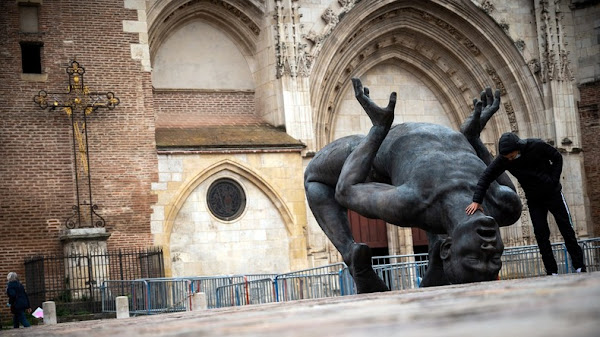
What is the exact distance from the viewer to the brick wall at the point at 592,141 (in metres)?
25.1

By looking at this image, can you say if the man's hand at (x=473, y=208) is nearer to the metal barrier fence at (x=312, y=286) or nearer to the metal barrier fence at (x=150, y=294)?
the metal barrier fence at (x=312, y=286)

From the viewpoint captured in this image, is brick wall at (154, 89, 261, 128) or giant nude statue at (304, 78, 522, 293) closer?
giant nude statue at (304, 78, 522, 293)

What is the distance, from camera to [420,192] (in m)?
6.84

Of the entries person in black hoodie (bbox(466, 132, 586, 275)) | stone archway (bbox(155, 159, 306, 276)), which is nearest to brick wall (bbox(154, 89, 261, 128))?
stone archway (bbox(155, 159, 306, 276))

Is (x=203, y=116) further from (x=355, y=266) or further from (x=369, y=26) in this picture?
(x=355, y=266)

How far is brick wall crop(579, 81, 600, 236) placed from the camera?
2512cm

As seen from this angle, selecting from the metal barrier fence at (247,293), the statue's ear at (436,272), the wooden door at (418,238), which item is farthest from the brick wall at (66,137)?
the statue's ear at (436,272)

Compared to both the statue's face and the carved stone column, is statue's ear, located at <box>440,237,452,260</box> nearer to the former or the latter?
the statue's face

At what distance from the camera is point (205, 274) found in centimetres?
2042

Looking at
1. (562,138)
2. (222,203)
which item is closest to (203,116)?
(222,203)

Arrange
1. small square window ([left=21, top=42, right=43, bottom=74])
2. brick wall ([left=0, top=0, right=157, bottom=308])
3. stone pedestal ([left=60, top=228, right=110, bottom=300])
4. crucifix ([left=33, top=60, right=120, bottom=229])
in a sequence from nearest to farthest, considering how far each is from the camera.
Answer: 1. stone pedestal ([left=60, top=228, right=110, bottom=300])
2. brick wall ([left=0, top=0, right=157, bottom=308])
3. crucifix ([left=33, top=60, right=120, bottom=229])
4. small square window ([left=21, top=42, right=43, bottom=74])

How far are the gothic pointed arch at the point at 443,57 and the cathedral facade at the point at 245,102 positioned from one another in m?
0.04

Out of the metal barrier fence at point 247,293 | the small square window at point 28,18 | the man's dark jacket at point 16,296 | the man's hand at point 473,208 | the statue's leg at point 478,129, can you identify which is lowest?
the metal barrier fence at point 247,293

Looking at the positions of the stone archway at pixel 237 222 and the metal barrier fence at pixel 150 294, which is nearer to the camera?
the metal barrier fence at pixel 150 294
